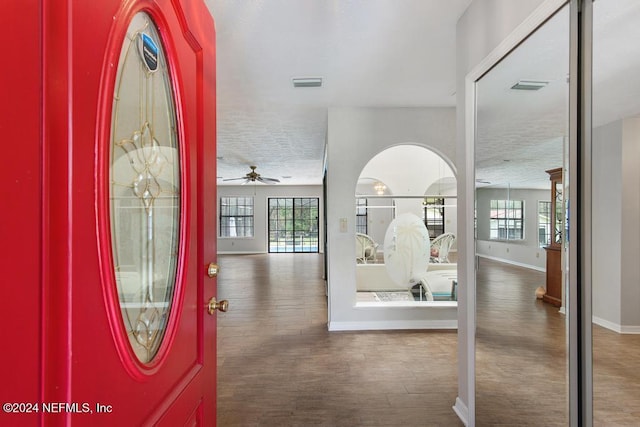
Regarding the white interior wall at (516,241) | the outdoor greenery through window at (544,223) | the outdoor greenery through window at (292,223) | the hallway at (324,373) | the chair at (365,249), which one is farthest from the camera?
the outdoor greenery through window at (292,223)

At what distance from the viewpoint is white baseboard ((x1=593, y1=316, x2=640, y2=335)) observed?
1.09 meters

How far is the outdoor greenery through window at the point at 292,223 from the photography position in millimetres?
12633

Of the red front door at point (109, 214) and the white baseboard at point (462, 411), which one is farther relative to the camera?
the white baseboard at point (462, 411)

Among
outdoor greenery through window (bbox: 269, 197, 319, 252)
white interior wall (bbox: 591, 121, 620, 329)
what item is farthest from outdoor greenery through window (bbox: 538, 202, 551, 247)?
outdoor greenery through window (bbox: 269, 197, 319, 252)

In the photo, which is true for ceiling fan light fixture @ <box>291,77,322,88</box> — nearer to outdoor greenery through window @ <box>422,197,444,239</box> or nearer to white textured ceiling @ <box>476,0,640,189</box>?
white textured ceiling @ <box>476,0,640,189</box>

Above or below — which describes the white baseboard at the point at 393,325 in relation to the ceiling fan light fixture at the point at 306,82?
below

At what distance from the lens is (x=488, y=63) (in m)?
1.79

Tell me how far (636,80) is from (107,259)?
5.16 ft

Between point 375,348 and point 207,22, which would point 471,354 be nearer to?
point 375,348

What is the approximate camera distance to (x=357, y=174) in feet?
12.7

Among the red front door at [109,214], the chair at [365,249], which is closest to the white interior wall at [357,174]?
the chair at [365,249]

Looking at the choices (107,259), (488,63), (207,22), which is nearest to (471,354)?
(488,63)

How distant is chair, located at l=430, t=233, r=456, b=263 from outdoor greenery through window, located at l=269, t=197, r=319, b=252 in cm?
816

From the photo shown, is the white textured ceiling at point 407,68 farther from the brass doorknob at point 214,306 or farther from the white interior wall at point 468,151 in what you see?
the brass doorknob at point 214,306
